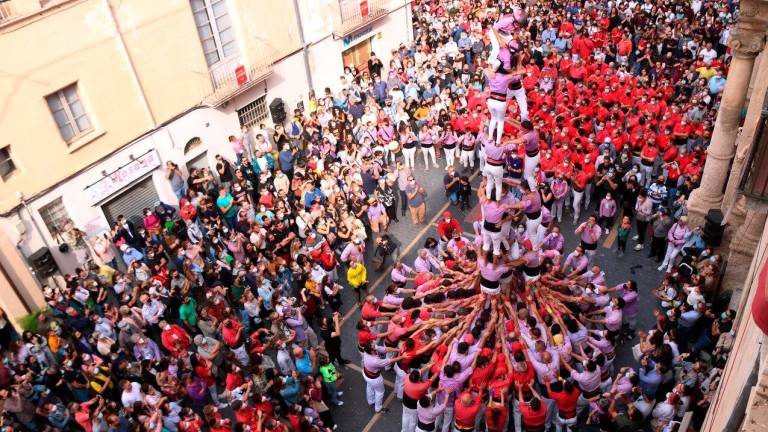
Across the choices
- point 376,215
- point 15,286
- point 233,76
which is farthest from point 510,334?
point 233,76

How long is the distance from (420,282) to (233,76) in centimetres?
955

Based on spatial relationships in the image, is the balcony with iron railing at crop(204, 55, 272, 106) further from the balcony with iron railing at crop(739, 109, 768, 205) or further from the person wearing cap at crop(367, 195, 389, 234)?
the balcony with iron railing at crop(739, 109, 768, 205)

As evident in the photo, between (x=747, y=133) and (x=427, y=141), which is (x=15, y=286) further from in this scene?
(x=747, y=133)

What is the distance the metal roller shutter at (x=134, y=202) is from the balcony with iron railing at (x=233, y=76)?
3066 mm

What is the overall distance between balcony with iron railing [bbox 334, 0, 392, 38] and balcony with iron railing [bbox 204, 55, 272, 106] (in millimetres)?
4111

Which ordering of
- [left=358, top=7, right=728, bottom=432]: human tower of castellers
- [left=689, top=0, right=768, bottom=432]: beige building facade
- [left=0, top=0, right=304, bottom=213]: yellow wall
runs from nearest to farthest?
[left=689, top=0, right=768, bottom=432]: beige building facade
[left=358, top=7, right=728, bottom=432]: human tower of castellers
[left=0, top=0, right=304, bottom=213]: yellow wall

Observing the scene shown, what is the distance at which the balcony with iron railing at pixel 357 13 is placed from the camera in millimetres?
23053

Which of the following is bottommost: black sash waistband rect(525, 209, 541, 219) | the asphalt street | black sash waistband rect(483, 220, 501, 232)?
the asphalt street

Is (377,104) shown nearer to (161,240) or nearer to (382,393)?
(161,240)

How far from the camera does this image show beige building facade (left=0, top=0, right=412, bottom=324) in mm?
14383

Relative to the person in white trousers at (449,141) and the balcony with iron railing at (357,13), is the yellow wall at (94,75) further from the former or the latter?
the person in white trousers at (449,141)

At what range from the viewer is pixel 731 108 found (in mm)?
13914

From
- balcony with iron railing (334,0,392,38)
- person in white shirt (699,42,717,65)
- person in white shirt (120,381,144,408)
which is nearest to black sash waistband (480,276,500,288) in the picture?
person in white shirt (120,381,144,408)

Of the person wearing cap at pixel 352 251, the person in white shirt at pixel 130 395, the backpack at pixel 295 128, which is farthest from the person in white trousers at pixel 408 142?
the person in white shirt at pixel 130 395
